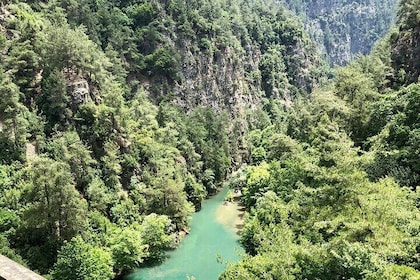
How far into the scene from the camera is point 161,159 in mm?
55875

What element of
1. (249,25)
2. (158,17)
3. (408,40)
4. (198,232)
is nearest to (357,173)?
(198,232)

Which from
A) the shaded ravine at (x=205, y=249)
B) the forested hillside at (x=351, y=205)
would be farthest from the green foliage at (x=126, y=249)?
the forested hillside at (x=351, y=205)

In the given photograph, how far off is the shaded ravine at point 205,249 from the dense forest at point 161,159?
1632 millimetres

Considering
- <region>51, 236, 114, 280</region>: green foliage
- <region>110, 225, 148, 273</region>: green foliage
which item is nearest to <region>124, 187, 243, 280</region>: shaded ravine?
<region>110, 225, 148, 273</region>: green foliage

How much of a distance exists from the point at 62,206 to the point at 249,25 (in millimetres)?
104697

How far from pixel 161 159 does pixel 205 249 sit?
1431cm

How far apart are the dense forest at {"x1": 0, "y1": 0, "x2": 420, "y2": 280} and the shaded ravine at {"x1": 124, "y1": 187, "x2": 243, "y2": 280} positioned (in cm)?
163

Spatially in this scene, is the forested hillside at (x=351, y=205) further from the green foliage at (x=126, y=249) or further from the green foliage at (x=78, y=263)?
the green foliage at (x=78, y=263)

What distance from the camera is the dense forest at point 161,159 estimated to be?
22188mm

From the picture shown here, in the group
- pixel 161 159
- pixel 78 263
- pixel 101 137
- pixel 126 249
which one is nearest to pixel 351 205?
pixel 78 263

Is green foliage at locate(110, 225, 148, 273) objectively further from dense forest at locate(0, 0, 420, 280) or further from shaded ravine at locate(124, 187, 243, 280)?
shaded ravine at locate(124, 187, 243, 280)

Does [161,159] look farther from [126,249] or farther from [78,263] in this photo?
[78,263]

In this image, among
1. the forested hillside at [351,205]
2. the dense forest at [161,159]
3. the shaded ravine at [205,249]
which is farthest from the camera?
the shaded ravine at [205,249]

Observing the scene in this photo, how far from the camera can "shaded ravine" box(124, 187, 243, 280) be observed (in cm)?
4059
